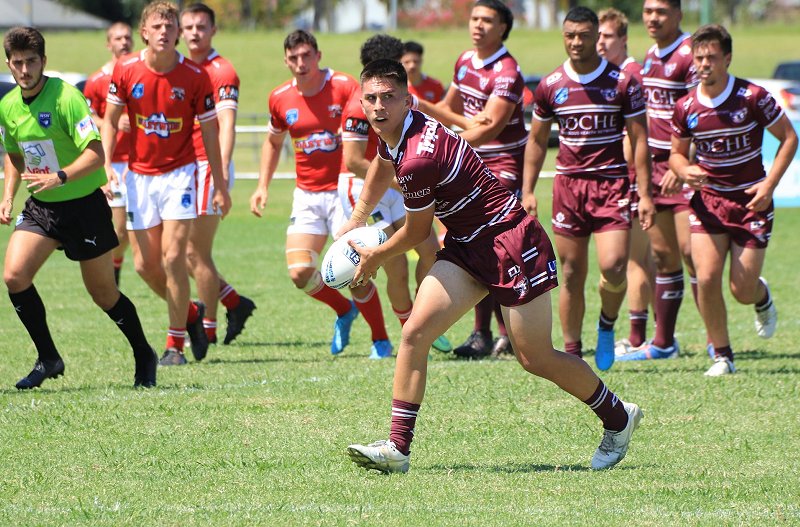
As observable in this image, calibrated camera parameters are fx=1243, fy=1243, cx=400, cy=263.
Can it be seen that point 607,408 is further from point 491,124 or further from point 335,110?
point 335,110

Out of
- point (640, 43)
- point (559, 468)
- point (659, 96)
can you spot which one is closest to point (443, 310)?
point (559, 468)

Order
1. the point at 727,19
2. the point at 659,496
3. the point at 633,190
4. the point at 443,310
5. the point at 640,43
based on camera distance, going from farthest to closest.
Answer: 1. the point at 727,19
2. the point at 640,43
3. the point at 633,190
4. the point at 443,310
5. the point at 659,496

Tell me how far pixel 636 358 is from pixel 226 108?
3.62 m

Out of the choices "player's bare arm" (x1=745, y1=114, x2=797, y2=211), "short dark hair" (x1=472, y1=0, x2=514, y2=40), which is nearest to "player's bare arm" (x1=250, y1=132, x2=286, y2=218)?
"short dark hair" (x1=472, y1=0, x2=514, y2=40)

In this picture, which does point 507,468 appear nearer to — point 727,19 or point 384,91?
point 384,91

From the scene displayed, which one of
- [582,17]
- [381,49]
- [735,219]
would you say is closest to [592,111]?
[582,17]

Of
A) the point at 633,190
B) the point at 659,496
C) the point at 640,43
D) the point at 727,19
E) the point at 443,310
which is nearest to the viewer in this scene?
the point at 659,496

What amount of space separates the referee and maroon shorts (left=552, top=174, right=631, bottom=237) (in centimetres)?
300

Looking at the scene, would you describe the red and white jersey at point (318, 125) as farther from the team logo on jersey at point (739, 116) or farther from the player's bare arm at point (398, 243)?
the player's bare arm at point (398, 243)

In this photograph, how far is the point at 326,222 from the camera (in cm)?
934

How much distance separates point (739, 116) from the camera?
8.12 meters

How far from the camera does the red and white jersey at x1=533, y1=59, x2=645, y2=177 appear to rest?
8305 millimetres

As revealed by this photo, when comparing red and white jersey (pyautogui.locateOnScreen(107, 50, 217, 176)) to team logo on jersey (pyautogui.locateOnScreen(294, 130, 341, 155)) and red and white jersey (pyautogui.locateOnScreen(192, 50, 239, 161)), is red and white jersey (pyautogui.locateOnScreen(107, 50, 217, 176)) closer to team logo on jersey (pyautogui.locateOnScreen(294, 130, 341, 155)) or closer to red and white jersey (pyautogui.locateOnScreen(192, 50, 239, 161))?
red and white jersey (pyautogui.locateOnScreen(192, 50, 239, 161))

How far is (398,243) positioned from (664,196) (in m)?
3.94
